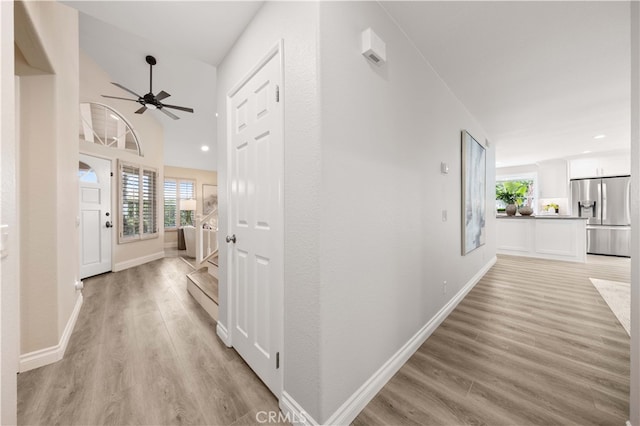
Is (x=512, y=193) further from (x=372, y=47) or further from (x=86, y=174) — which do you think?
(x=86, y=174)

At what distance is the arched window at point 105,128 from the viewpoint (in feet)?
13.3

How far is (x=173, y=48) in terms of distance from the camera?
1968mm

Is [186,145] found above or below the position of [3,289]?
above

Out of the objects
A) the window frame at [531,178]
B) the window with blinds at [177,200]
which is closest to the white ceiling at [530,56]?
the window frame at [531,178]

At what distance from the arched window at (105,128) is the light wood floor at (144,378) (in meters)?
3.24

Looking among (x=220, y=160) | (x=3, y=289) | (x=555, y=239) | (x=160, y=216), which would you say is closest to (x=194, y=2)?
(x=220, y=160)

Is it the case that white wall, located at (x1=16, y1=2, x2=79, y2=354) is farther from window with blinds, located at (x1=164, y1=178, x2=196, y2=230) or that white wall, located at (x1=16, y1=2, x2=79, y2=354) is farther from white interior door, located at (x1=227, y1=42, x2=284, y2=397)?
window with blinds, located at (x1=164, y1=178, x2=196, y2=230)

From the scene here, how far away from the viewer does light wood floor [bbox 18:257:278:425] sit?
1.34m

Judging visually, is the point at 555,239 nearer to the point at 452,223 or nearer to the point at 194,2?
the point at 452,223

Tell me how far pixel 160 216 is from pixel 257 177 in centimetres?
541

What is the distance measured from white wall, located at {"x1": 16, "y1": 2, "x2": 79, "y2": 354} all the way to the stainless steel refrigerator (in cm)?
963

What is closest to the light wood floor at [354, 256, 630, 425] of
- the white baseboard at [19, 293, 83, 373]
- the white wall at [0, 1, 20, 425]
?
A: the white wall at [0, 1, 20, 425]

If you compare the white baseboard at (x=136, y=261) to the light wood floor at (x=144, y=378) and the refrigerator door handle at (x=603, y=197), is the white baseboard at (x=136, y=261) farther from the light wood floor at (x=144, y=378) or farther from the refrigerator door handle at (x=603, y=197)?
the refrigerator door handle at (x=603, y=197)

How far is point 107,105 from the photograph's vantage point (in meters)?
4.29
